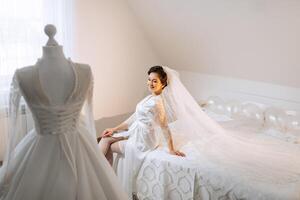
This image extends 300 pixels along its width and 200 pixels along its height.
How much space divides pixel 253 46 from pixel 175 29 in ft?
2.44

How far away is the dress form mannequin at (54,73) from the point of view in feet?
5.16

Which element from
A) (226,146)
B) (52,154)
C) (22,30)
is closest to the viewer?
(52,154)

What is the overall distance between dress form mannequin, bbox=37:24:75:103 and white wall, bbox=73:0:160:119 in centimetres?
148

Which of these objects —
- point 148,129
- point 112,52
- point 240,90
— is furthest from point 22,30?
point 240,90

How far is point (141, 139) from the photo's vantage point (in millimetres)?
2404

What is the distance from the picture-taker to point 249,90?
3.32 meters

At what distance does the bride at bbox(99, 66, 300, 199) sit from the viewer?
85.4 inches

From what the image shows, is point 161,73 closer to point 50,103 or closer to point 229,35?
point 229,35

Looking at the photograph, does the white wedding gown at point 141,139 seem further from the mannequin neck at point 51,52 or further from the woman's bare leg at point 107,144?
the mannequin neck at point 51,52

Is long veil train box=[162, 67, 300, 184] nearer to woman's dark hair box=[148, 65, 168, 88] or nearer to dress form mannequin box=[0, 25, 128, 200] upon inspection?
woman's dark hair box=[148, 65, 168, 88]

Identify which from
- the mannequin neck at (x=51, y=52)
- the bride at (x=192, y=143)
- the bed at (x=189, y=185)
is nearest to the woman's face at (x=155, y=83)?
the bride at (x=192, y=143)

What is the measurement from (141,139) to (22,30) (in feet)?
3.89

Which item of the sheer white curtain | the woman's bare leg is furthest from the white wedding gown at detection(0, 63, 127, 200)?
the sheer white curtain

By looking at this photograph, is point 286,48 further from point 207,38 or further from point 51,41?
point 51,41
